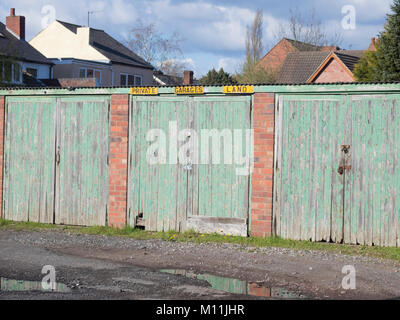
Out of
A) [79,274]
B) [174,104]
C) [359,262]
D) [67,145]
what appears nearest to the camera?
[79,274]

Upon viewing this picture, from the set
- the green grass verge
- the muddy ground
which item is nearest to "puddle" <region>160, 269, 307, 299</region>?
the muddy ground

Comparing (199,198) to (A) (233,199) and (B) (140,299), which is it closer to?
(A) (233,199)

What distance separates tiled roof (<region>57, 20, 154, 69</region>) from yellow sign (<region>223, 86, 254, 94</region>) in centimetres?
3345

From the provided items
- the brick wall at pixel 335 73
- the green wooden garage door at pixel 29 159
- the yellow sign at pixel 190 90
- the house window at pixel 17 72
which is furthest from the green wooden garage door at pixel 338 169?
the brick wall at pixel 335 73

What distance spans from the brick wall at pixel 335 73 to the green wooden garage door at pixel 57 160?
25.4 metres

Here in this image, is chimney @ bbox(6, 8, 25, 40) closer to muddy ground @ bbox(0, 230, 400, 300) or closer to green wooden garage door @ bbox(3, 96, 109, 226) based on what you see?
green wooden garage door @ bbox(3, 96, 109, 226)

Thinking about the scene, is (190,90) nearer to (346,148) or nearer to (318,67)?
(346,148)

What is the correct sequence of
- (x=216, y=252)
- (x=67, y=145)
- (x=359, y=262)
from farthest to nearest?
(x=67, y=145) < (x=216, y=252) < (x=359, y=262)

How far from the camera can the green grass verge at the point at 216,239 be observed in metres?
8.49

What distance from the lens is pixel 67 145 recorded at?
10781 millimetres

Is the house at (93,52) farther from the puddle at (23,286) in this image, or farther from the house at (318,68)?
the puddle at (23,286)
